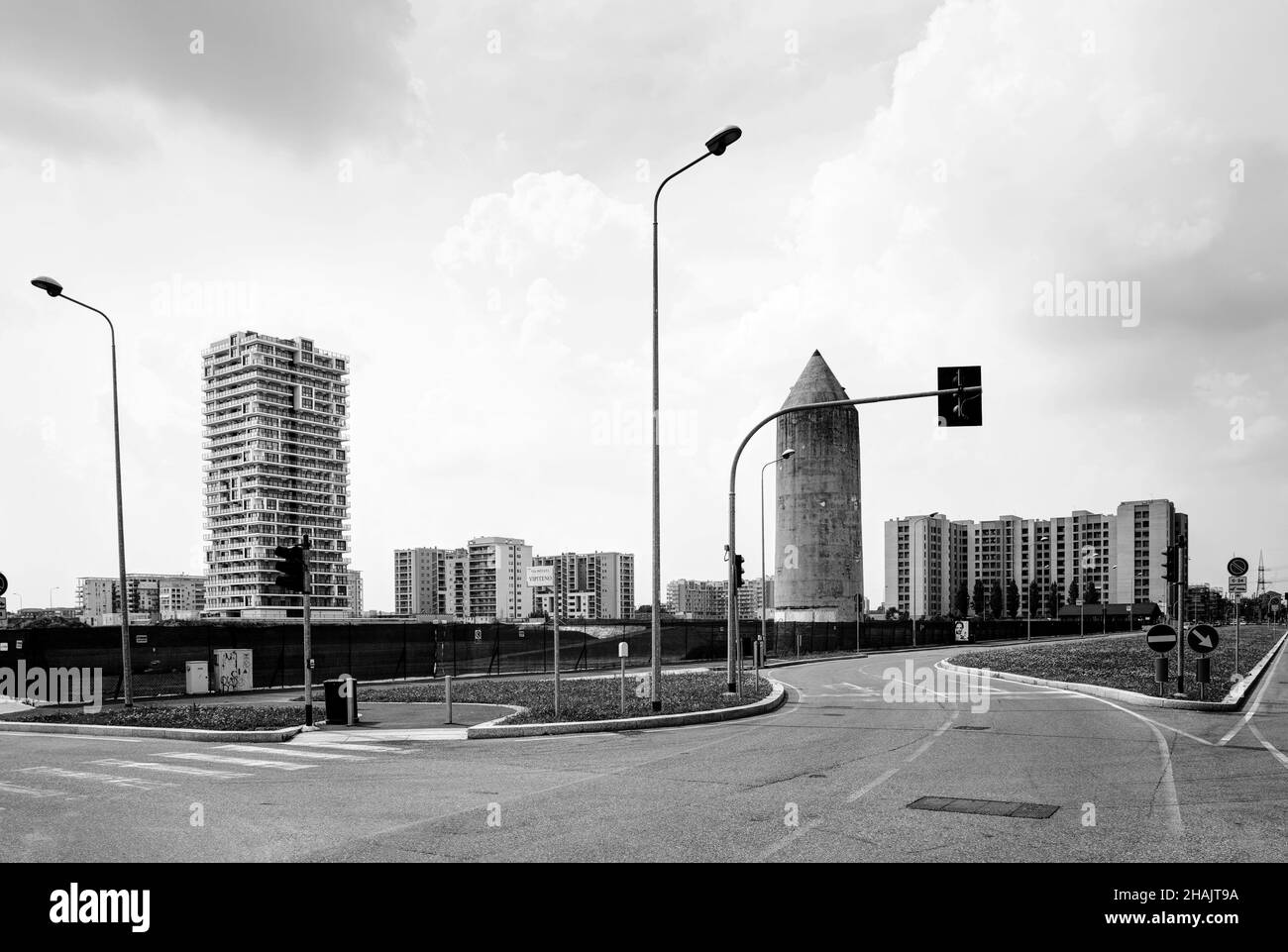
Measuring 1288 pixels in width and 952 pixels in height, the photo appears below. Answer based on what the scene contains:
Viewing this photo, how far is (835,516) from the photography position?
82.8 meters

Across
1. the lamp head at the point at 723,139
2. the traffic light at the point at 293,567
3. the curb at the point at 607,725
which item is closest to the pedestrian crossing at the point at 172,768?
the curb at the point at 607,725

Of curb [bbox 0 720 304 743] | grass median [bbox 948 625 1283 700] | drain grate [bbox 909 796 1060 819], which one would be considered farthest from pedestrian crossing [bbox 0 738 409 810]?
grass median [bbox 948 625 1283 700]

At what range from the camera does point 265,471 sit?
18238 centimetres

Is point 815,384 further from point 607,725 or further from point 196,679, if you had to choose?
point 607,725

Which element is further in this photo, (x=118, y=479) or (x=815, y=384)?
(x=815, y=384)

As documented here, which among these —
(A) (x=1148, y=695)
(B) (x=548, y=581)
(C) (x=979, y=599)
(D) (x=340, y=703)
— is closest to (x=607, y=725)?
(B) (x=548, y=581)

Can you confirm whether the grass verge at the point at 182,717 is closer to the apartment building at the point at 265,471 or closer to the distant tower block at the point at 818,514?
the distant tower block at the point at 818,514

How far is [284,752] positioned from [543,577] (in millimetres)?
5029

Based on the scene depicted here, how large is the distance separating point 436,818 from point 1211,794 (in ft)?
26.1

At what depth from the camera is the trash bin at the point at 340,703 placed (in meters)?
17.3

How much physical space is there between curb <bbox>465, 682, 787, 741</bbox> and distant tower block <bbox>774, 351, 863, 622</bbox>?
63.8 m

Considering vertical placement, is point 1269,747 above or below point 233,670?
above
